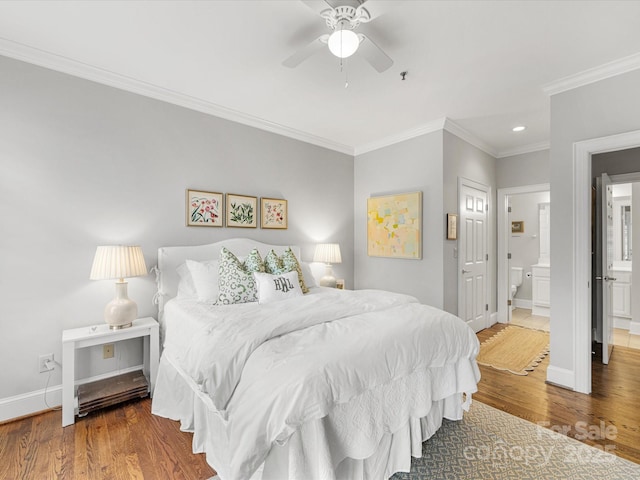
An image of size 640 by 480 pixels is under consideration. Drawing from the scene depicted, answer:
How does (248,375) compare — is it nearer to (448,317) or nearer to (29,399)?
(448,317)

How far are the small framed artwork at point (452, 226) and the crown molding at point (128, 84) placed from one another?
2.17 metres

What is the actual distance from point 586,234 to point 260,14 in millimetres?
3064

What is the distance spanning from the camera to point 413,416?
162 cm

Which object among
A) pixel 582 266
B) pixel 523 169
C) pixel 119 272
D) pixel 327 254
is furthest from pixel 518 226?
pixel 119 272

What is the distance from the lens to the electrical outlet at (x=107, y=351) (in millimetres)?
2541

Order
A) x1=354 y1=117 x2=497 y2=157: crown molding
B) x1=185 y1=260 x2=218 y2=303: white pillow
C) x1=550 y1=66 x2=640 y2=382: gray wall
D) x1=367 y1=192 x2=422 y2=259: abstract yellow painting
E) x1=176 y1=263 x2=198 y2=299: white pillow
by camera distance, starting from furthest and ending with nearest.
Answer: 1. x1=367 y1=192 x2=422 y2=259: abstract yellow painting
2. x1=354 y1=117 x2=497 y2=157: crown molding
3. x1=176 y1=263 x2=198 y2=299: white pillow
4. x1=185 y1=260 x2=218 y2=303: white pillow
5. x1=550 y1=66 x2=640 y2=382: gray wall

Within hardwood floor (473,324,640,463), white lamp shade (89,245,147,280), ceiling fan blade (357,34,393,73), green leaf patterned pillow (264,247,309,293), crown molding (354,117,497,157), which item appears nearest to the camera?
ceiling fan blade (357,34,393,73)

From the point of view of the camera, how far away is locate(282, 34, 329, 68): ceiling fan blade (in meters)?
1.85

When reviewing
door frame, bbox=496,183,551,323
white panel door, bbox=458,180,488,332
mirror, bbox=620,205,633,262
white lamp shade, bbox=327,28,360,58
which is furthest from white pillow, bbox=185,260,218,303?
mirror, bbox=620,205,633,262

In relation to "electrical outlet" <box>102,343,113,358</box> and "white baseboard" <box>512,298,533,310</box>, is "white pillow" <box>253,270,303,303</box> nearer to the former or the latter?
"electrical outlet" <box>102,343,113,358</box>

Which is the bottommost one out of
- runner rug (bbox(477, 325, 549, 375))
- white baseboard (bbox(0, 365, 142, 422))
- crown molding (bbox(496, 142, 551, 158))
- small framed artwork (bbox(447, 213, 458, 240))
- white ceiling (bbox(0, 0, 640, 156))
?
runner rug (bbox(477, 325, 549, 375))

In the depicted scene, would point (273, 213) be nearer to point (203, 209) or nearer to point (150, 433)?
point (203, 209)

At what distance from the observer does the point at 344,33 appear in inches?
68.1

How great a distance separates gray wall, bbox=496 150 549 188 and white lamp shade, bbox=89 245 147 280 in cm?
500
